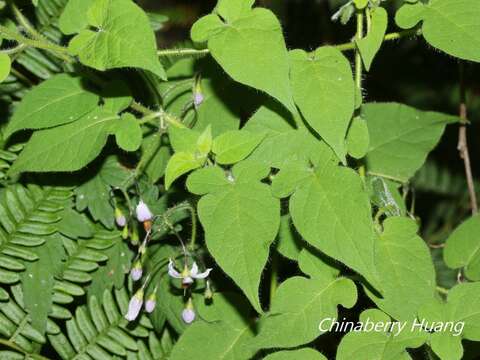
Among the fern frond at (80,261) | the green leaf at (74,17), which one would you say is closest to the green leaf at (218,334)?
the fern frond at (80,261)

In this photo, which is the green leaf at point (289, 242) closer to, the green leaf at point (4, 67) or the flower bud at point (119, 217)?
the flower bud at point (119, 217)

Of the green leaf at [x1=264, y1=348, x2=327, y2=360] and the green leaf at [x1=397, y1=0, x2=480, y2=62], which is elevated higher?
the green leaf at [x1=397, y1=0, x2=480, y2=62]

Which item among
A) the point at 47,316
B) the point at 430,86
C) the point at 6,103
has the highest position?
the point at 6,103

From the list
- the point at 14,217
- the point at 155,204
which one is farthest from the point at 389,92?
the point at 14,217

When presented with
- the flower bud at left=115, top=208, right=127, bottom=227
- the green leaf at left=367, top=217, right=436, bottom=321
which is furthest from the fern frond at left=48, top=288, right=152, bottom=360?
the green leaf at left=367, top=217, right=436, bottom=321

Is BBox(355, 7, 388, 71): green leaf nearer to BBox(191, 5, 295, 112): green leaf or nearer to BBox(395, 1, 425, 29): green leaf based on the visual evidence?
BBox(395, 1, 425, 29): green leaf

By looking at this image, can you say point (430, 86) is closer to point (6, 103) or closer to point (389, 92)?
point (389, 92)
